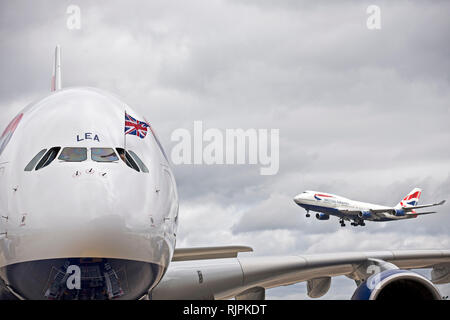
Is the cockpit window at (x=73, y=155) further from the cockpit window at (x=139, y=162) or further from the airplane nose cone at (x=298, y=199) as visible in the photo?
the airplane nose cone at (x=298, y=199)

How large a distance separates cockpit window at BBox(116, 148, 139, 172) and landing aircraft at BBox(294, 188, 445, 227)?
76.1 m

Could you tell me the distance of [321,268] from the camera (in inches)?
495

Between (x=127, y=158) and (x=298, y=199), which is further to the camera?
(x=298, y=199)

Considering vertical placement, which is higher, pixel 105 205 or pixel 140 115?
pixel 140 115

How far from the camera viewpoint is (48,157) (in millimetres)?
7465

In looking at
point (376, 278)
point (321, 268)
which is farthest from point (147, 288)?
point (321, 268)

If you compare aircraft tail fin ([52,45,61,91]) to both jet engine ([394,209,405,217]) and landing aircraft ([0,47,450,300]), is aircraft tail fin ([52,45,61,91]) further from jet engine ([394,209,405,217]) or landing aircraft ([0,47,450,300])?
jet engine ([394,209,405,217])

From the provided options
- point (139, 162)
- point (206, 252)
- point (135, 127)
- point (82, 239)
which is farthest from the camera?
point (206, 252)

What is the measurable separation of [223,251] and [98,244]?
18.7 feet

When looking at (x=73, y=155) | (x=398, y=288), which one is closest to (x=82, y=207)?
(x=73, y=155)

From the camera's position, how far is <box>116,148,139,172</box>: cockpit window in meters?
7.65

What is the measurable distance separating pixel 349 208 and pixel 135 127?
77.6 meters

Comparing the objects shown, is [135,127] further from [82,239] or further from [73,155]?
[82,239]

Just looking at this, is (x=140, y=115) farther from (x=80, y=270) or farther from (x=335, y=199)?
(x=335, y=199)
